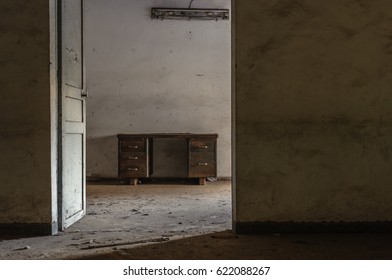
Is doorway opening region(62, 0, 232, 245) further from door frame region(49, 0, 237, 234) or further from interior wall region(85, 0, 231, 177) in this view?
door frame region(49, 0, 237, 234)

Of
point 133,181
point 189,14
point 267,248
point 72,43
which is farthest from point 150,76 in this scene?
point 267,248

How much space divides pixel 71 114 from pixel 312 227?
2636 mm

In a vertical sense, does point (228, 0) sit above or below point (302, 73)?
above

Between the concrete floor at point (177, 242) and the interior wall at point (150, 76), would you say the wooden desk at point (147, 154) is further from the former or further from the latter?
the concrete floor at point (177, 242)

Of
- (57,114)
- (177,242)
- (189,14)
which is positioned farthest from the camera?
(189,14)

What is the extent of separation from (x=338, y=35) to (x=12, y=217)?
343 cm

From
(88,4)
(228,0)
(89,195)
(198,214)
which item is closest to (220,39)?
(228,0)

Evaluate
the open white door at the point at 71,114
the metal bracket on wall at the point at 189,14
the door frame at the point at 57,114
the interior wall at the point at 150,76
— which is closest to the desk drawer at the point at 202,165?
the interior wall at the point at 150,76

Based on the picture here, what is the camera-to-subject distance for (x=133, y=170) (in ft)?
26.2

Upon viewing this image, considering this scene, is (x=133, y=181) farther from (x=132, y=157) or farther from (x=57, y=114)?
(x=57, y=114)

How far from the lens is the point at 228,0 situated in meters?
8.88

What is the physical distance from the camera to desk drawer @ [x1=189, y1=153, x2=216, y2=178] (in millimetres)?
7965

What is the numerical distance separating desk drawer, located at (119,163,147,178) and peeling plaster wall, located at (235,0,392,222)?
14.0 ft
